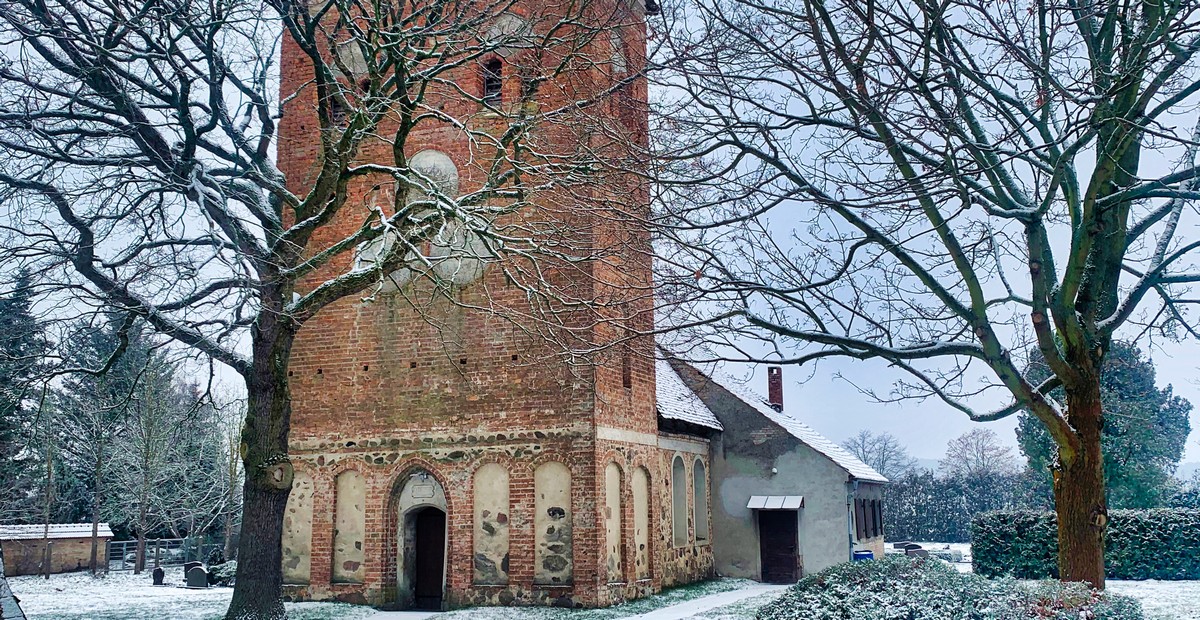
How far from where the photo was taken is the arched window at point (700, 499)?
2370 centimetres

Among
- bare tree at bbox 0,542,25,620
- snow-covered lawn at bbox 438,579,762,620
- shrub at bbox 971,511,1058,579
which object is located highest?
bare tree at bbox 0,542,25,620

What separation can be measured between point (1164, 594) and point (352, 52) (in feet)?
62.1

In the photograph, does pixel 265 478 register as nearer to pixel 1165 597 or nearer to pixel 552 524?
pixel 552 524

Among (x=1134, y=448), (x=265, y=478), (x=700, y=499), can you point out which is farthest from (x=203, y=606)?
(x=1134, y=448)

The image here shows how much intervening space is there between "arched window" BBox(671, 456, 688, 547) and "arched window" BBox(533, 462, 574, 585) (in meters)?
5.38

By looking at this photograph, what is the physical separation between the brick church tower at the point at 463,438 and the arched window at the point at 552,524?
0.03 m

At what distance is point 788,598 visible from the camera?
9.58 metres

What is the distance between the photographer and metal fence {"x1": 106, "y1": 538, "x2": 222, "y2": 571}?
34.1 metres

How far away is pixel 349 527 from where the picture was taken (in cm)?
1767

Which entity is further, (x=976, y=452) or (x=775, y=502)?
(x=976, y=452)

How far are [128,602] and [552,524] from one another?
379 inches

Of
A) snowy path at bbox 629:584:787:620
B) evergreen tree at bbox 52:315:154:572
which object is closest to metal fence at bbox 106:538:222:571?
evergreen tree at bbox 52:315:154:572

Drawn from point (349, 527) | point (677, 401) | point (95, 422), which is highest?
point (95, 422)

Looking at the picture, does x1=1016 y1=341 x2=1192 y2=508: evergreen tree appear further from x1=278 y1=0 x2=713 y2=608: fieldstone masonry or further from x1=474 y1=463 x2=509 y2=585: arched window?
x1=474 y1=463 x2=509 y2=585: arched window
